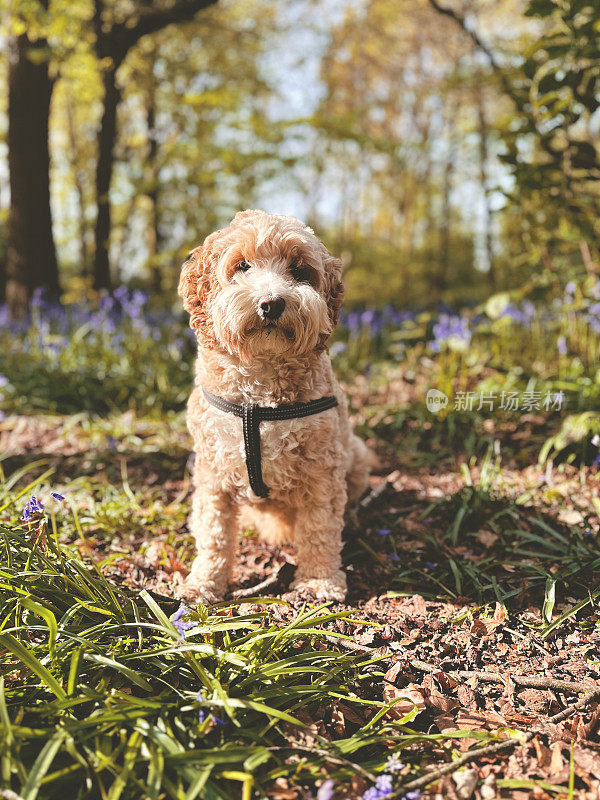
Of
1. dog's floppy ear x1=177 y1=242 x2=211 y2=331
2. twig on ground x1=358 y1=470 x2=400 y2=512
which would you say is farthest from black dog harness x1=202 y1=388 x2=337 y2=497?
twig on ground x1=358 y1=470 x2=400 y2=512

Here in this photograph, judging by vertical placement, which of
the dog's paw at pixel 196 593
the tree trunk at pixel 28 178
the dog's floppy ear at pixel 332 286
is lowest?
the dog's paw at pixel 196 593

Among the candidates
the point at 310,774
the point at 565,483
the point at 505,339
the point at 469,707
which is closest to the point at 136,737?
the point at 310,774

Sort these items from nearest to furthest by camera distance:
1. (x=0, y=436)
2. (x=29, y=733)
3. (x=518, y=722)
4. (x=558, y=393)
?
1. (x=29, y=733)
2. (x=518, y=722)
3. (x=558, y=393)
4. (x=0, y=436)

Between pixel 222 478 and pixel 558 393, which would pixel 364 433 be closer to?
pixel 558 393

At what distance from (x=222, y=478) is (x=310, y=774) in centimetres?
129

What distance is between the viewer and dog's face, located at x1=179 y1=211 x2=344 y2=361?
231 cm

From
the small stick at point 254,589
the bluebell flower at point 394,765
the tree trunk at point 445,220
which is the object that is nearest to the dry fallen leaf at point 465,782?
the bluebell flower at point 394,765

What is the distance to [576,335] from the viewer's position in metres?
5.19

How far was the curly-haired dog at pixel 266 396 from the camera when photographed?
2373mm

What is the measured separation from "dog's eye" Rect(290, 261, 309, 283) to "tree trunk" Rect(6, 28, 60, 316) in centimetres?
676

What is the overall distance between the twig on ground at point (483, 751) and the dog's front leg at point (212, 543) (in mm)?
1249

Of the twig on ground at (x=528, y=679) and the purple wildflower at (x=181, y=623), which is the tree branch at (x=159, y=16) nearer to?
the purple wildflower at (x=181, y=623)

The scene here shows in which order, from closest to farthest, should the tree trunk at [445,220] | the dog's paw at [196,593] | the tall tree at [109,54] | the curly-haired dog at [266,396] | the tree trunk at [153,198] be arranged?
1. the curly-haired dog at [266,396]
2. the dog's paw at [196,593]
3. the tall tree at [109,54]
4. the tree trunk at [153,198]
5. the tree trunk at [445,220]

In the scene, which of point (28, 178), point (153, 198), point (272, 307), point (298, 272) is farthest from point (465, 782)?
point (153, 198)
